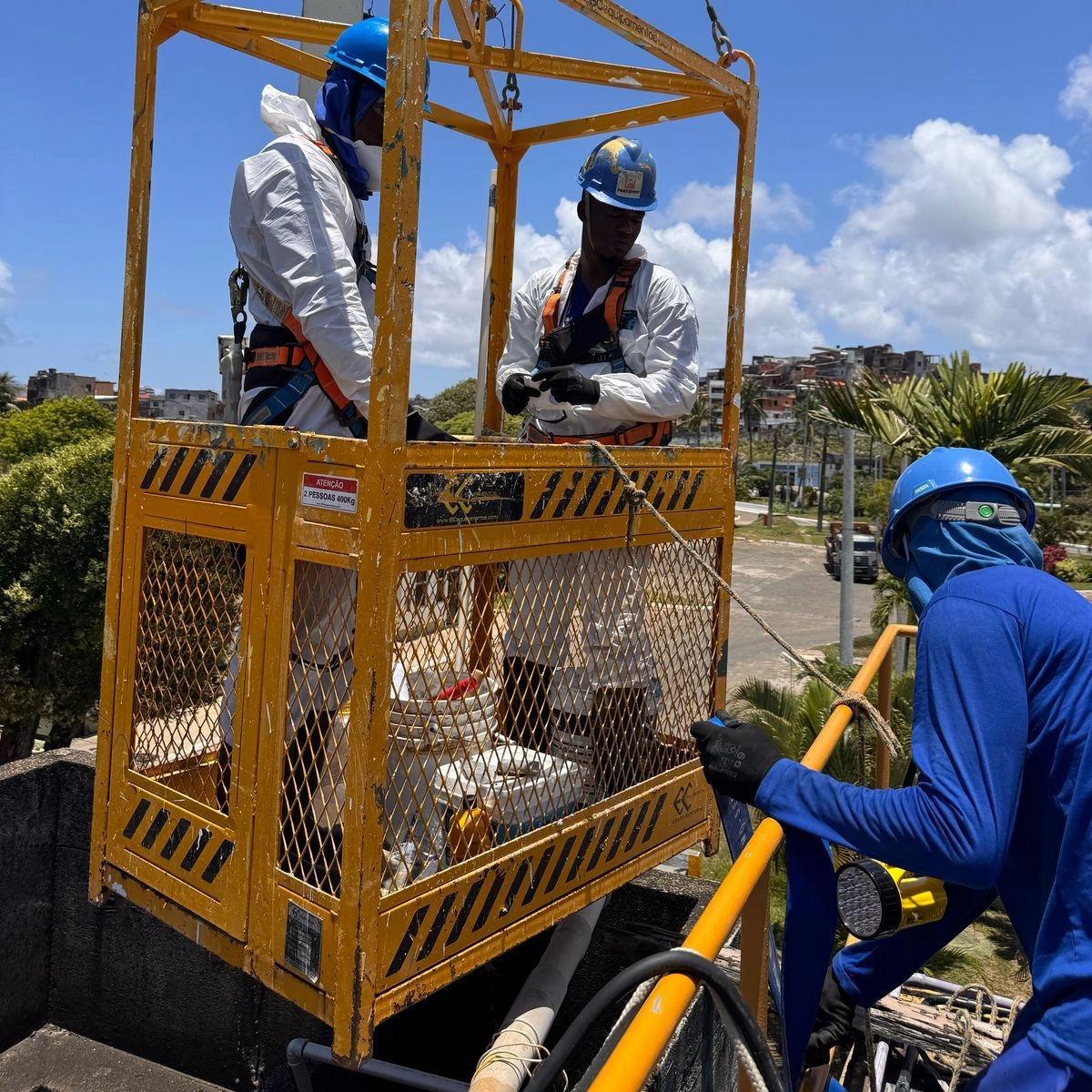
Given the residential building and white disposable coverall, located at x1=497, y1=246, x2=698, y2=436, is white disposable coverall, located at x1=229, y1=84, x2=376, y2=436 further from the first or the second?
the residential building

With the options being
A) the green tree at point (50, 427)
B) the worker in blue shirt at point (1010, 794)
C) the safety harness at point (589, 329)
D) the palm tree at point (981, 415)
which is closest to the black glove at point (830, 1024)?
the worker in blue shirt at point (1010, 794)

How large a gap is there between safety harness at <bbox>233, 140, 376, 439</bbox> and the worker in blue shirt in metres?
1.54

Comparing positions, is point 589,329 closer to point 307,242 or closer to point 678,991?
point 307,242

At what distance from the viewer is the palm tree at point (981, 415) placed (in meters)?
10.9

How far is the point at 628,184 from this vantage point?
3.62m

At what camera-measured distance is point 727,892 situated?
1.95 meters

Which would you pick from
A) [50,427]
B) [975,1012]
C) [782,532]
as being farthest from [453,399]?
[975,1012]

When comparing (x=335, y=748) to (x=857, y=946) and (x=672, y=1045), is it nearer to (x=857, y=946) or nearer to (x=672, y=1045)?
(x=672, y=1045)

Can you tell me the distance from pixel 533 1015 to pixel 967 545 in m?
2.09

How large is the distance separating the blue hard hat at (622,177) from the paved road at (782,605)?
747 inches

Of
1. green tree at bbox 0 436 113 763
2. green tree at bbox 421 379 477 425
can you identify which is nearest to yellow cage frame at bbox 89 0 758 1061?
green tree at bbox 0 436 113 763

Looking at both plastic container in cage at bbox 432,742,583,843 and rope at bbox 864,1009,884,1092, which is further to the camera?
rope at bbox 864,1009,884,1092

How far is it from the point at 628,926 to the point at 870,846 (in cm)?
271

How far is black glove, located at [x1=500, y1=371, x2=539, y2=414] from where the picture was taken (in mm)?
3646
